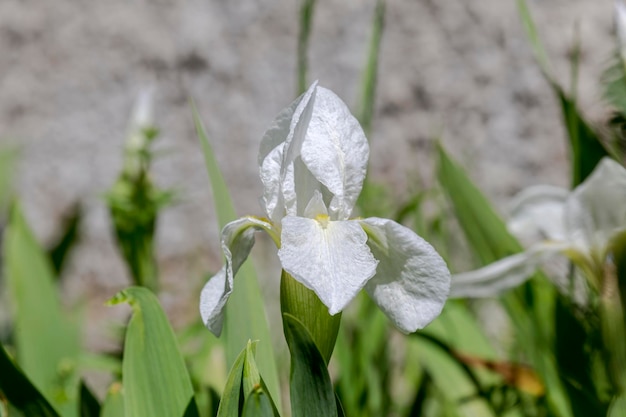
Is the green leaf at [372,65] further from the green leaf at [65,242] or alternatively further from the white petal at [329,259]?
the green leaf at [65,242]

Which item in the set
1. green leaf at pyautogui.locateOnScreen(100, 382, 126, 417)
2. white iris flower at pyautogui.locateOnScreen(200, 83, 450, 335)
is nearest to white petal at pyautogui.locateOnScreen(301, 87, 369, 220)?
white iris flower at pyautogui.locateOnScreen(200, 83, 450, 335)

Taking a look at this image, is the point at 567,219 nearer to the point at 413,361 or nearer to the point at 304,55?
the point at 304,55

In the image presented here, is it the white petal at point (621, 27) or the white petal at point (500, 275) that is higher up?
the white petal at point (621, 27)

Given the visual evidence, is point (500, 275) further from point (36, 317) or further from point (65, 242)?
point (65, 242)

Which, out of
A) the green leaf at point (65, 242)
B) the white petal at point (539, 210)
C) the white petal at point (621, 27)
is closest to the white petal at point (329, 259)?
the white petal at point (621, 27)

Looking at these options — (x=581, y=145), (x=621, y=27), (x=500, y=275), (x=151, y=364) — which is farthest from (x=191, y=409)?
(x=581, y=145)

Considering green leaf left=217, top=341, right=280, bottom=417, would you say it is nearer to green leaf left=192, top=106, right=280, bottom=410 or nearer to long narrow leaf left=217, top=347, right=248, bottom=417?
long narrow leaf left=217, top=347, right=248, bottom=417

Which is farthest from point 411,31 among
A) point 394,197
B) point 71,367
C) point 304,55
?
point 71,367
